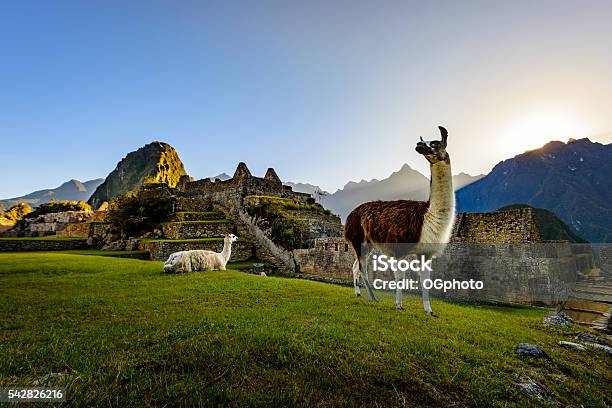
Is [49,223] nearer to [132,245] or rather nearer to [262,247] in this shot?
[132,245]

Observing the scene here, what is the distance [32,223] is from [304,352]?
4586 centimetres

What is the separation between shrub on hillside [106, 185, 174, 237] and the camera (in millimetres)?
24547

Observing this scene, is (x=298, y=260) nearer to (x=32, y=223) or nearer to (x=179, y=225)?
(x=179, y=225)

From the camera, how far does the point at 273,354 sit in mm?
3160

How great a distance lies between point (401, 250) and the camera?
5.67 m

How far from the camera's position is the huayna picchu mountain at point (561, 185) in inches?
2287

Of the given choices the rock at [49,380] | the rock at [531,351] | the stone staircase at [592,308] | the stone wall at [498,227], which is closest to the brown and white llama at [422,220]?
the rock at [531,351]

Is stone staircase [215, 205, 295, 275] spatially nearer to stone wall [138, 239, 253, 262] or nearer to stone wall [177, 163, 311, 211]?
stone wall [138, 239, 253, 262]

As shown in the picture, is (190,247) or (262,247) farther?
(262,247)

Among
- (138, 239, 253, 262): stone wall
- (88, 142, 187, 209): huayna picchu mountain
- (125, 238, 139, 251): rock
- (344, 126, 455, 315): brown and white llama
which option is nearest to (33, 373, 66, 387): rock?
(344, 126, 455, 315): brown and white llama

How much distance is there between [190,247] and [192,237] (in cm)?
296

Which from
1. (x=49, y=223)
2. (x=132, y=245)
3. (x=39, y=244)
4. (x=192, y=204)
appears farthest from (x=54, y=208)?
(x=132, y=245)

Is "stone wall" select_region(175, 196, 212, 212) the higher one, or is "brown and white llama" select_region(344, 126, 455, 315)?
"stone wall" select_region(175, 196, 212, 212)

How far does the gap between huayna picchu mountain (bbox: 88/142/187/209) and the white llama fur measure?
56073 millimetres
